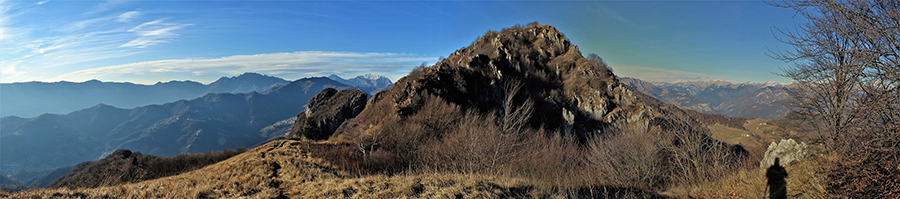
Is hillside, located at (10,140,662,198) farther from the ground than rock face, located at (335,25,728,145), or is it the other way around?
rock face, located at (335,25,728,145)

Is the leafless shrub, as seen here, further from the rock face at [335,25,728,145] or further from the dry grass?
the rock face at [335,25,728,145]

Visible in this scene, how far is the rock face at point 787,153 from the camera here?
43.3ft

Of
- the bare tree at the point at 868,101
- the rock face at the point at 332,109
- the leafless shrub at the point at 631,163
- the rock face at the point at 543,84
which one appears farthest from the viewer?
the rock face at the point at 332,109

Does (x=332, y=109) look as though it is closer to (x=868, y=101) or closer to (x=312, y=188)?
(x=312, y=188)

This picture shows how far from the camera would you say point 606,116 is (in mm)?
75875

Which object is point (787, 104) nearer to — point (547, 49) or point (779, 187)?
point (779, 187)

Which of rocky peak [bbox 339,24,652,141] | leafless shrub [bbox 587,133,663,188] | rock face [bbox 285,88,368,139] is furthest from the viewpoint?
rock face [bbox 285,88,368,139]

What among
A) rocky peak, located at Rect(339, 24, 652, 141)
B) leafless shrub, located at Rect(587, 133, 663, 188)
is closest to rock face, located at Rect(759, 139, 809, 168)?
leafless shrub, located at Rect(587, 133, 663, 188)

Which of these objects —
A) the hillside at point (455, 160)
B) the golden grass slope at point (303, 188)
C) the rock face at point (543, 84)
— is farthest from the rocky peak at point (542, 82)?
the golden grass slope at point (303, 188)

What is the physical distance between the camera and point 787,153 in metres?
13.7

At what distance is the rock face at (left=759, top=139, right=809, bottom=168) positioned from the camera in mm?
13188

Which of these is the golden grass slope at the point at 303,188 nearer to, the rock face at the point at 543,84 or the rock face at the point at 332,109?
the rock face at the point at 543,84

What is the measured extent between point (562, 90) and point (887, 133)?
267ft

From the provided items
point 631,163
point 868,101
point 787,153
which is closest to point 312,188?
point 868,101
